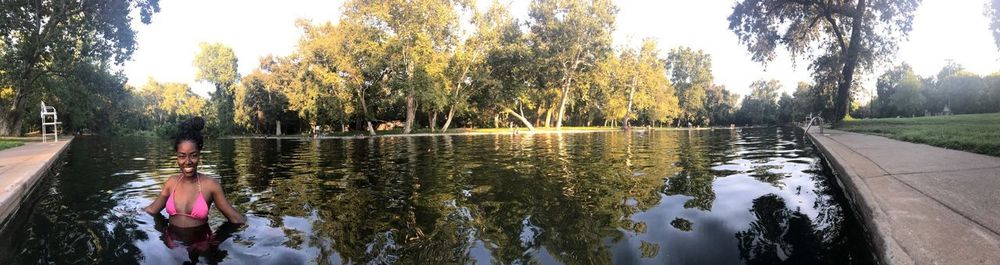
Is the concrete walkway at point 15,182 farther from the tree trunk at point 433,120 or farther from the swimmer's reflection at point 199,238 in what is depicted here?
the tree trunk at point 433,120

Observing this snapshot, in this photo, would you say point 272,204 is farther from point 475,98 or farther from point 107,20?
point 475,98

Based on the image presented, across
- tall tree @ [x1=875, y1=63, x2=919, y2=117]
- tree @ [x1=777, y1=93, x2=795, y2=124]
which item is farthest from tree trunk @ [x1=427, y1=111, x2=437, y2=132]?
tree @ [x1=777, y1=93, x2=795, y2=124]

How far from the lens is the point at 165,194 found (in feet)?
19.1

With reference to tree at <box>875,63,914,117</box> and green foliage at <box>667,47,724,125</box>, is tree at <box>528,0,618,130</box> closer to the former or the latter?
green foliage at <box>667,47,724,125</box>

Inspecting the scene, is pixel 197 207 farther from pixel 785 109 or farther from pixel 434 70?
pixel 785 109

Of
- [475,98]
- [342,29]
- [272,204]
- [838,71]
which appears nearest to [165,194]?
[272,204]

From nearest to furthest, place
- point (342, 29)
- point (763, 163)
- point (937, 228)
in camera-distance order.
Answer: point (937, 228)
point (763, 163)
point (342, 29)

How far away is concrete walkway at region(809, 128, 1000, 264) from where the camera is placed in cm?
385

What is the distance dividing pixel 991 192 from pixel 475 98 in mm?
60582

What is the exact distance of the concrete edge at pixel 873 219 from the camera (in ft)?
12.8

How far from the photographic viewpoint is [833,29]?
32094mm

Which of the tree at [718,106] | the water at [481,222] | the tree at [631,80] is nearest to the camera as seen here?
the water at [481,222]

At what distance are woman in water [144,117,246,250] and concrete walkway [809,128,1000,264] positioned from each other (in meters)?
6.34

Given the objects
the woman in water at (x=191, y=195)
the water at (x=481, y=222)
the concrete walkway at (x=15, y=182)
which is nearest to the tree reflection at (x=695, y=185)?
the water at (x=481, y=222)
